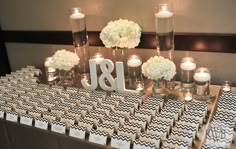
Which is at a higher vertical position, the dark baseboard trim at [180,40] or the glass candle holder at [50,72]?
the dark baseboard trim at [180,40]

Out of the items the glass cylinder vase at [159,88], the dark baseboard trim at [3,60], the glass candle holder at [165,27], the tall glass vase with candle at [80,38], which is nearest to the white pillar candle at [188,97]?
the glass cylinder vase at [159,88]

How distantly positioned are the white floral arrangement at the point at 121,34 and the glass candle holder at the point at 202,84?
40 cm

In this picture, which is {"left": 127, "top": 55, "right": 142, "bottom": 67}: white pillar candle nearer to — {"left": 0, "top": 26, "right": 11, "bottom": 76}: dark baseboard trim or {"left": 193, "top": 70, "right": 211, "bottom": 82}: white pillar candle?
{"left": 193, "top": 70, "right": 211, "bottom": 82}: white pillar candle

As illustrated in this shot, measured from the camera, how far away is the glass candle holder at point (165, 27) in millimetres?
1523

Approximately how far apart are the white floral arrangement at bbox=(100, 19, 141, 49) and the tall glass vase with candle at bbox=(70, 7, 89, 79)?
25 centimetres

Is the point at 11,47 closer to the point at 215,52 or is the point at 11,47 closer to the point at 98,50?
the point at 98,50

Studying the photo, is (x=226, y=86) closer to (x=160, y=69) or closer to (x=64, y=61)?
(x=160, y=69)

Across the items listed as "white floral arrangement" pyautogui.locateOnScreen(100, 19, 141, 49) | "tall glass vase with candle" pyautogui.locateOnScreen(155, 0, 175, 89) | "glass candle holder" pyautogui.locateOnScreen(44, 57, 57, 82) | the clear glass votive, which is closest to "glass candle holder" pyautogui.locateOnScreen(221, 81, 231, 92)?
"tall glass vase with candle" pyautogui.locateOnScreen(155, 0, 175, 89)

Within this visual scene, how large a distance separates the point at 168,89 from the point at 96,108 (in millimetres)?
427

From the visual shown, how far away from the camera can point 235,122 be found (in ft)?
3.92

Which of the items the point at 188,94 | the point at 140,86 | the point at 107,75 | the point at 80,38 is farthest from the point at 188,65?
the point at 80,38

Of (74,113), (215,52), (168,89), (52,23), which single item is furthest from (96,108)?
(52,23)

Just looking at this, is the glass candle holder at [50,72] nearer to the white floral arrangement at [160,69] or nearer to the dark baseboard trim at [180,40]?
the dark baseboard trim at [180,40]

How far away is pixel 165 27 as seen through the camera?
1555 millimetres
